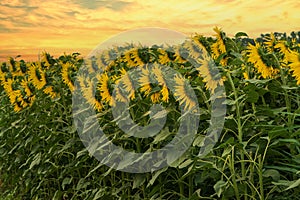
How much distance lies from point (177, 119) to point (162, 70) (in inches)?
13.6

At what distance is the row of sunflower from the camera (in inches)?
110

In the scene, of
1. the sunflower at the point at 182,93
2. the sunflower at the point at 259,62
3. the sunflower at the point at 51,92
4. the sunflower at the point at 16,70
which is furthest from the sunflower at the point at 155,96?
the sunflower at the point at 16,70

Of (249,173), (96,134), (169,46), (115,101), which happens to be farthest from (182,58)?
(249,173)

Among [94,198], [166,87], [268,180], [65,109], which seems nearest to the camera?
[268,180]

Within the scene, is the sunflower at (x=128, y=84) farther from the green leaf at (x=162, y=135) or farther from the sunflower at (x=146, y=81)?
the green leaf at (x=162, y=135)

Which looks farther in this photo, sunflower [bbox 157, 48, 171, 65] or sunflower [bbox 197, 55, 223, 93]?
sunflower [bbox 157, 48, 171, 65]

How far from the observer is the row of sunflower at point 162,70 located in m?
2.80

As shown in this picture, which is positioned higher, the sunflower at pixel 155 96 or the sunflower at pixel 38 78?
the sunflower at pixel 155 96

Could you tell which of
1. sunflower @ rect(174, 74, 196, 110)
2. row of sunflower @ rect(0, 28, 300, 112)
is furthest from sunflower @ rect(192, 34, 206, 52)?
sunflower @ rect(174, 74, 196, 110)

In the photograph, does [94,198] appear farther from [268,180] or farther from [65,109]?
[268,180]

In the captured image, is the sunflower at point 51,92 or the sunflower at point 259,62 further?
the sunflower at point 51,92

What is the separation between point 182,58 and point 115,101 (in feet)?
1.87

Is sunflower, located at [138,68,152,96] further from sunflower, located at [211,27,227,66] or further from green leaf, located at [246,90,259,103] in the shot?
green leaf, located at [246,90,259,103]

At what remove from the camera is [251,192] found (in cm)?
274
